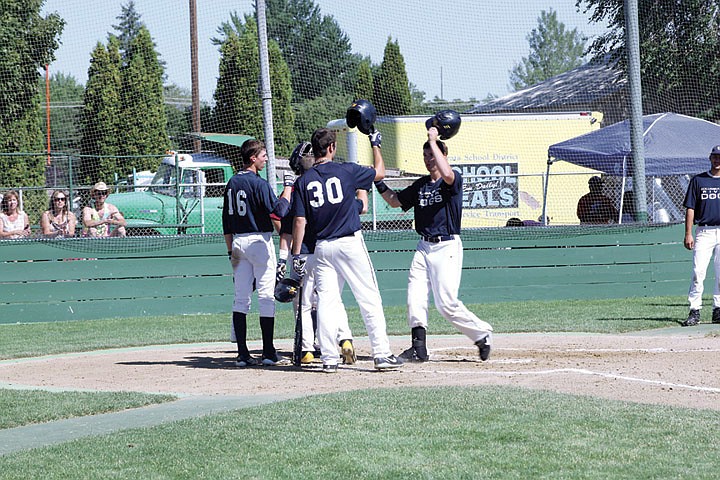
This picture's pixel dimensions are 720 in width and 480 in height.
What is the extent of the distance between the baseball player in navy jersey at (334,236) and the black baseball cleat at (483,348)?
0.91m

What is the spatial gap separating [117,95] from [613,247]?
2113 centimetres

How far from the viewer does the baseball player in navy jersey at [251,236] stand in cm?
917

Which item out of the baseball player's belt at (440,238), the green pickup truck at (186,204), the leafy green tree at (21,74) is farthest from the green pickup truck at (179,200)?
the baseball player's belt at (440,238)

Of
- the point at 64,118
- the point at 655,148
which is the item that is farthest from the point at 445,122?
the point at 64,118

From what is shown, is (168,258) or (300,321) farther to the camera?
(168,258)

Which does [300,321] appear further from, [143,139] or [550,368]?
[143,139]

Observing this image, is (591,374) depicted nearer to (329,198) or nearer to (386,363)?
(386,363)

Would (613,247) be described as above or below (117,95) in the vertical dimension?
below

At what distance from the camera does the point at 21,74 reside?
24625mm

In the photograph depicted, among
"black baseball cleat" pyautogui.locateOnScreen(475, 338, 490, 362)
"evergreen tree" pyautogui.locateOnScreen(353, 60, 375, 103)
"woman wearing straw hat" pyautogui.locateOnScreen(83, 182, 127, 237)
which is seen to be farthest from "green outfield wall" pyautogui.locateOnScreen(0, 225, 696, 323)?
"evergreen tree" pyautogui.locateOnScreen(353, 60, 375, 103)

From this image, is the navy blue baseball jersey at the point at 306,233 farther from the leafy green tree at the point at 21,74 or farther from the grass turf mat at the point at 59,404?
the leafy green tree at the point at 21,74

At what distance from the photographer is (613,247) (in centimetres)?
1652

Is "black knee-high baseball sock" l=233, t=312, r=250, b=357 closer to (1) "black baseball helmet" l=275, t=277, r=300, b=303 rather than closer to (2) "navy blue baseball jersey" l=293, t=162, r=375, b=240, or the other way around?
(1) "black baseball helmet" l=275, t=277, r=300, b=303

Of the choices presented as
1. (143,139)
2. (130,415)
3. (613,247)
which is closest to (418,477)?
(130,415)
